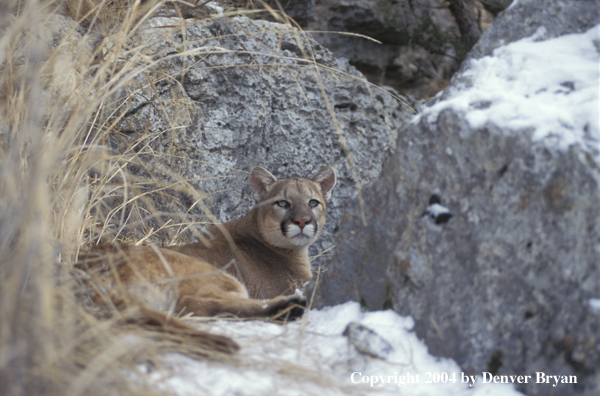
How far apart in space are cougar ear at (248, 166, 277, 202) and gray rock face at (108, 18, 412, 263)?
5.2 inches

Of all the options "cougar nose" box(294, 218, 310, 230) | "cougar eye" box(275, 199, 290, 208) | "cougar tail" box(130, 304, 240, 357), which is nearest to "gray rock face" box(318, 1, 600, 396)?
"cougar tail" box(130, 304, 240, 357)

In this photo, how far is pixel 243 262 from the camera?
3.65 m

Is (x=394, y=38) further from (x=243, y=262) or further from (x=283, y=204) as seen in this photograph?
(x=243, y=262)

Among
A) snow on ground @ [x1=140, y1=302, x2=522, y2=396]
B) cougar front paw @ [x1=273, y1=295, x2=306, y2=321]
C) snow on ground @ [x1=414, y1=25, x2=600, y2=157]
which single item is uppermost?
snow on ground @ [x1=414, y1=25, x2=600, y2=157]

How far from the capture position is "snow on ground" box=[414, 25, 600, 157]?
1.82 metres

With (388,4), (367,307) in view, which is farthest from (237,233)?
(388,4)

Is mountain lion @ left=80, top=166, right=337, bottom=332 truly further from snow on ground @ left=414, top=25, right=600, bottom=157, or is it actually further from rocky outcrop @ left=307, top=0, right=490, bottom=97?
rocky outcrop @ left=307, top=0, right=490, bottom=97

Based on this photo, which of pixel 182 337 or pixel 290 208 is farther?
pixel 290 208

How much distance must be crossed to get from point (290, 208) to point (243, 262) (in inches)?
29.8

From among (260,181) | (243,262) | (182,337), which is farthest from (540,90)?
(260,181)

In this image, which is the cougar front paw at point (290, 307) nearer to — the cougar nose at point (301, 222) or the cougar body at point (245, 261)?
the cougar body at point (245, 261)

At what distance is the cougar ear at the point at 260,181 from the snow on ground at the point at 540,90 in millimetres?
2339

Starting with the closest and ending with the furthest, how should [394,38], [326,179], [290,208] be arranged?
[290,208] → [326,179] → [394,38]

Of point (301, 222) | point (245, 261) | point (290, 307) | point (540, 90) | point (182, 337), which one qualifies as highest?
point (540, 90)
